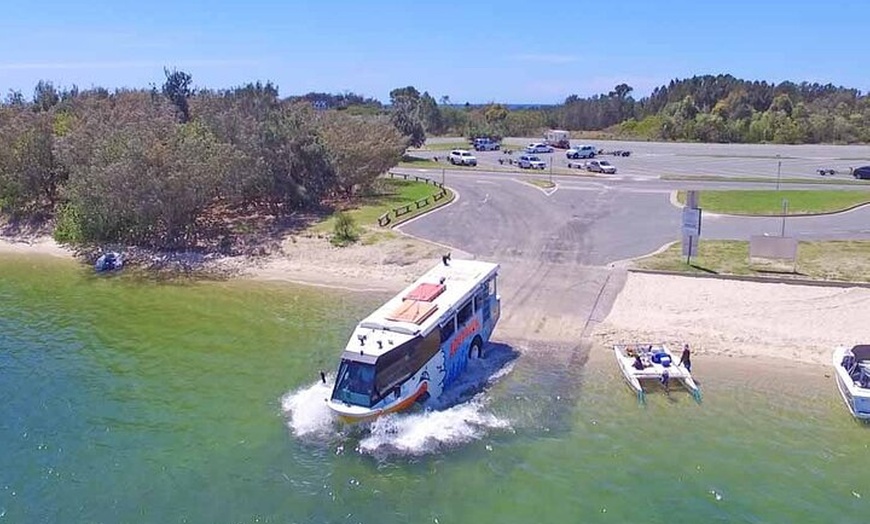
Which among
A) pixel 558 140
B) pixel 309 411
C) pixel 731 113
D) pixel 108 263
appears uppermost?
pixel 731 113

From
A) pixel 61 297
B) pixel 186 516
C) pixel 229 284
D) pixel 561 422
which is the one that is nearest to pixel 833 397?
pixel 561 422

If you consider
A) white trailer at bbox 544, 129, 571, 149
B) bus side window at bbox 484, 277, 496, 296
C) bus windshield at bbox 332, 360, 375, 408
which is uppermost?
white trailer at bbox 544, 129, 571, 149

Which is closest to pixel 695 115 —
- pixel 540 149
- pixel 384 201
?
pixel 540 149

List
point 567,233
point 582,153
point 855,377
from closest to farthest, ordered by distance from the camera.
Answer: point 855,377
point 567,233
point 582,153

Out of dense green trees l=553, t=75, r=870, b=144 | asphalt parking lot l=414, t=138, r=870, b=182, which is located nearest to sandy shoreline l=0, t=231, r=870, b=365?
asphalt parking lot l=414, t=138, r=870, b=182

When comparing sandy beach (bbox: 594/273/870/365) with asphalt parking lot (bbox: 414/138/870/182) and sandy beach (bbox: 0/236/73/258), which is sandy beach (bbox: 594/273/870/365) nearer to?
sandy beach (bbox: 0/236/73/258)

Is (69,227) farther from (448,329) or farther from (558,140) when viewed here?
(558,140)

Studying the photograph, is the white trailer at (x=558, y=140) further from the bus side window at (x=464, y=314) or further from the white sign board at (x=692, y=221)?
the bus side window at (x=464, y=314)
